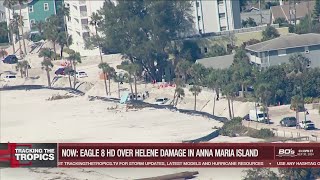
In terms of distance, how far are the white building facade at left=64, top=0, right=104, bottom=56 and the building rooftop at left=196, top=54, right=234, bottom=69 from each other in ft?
61.5

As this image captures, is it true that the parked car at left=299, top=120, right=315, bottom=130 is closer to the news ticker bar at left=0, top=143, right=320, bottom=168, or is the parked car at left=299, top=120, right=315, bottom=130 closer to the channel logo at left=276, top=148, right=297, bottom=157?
the news ticker bar at left=0, top=143, right=320, bottom=168

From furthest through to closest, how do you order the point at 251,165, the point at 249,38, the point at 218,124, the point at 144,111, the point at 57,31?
the point at 57,31 < the point at 249,38 < the point at 144,111 < the point at 218,124 < the point at 251,165

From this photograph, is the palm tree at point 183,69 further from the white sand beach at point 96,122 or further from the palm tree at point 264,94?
the palm tree at point 264,94

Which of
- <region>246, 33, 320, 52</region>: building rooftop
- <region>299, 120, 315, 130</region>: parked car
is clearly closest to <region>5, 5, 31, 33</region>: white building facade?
<region>246, 33, 320, 52</region>: building rooftop

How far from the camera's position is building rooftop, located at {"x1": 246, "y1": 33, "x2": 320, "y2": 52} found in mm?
99875

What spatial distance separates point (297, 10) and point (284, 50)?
101 ft

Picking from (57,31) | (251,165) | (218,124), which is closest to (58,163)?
(251,165)

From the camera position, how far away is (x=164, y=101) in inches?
3826

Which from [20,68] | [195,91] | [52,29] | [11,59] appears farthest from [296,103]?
[52,29]

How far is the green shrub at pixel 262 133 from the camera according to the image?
3091 inches

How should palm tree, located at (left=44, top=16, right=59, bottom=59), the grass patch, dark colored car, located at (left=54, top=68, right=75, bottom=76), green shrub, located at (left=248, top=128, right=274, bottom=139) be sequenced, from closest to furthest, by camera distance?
green shrub, located at (left=248, top=128, right=274, bottom=139) → the grass patch → dark colored car, located at (left=54, top=68, right=75, bottom=76) → palm tree, located at (left=44, top=16, right=59, bottom=59)

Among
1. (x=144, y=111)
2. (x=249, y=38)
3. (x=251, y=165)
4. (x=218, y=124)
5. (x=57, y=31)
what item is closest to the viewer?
(x=251, y=165)

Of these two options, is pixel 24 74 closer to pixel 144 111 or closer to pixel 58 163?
pixel 144 111

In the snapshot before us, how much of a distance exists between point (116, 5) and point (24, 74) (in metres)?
10.3
